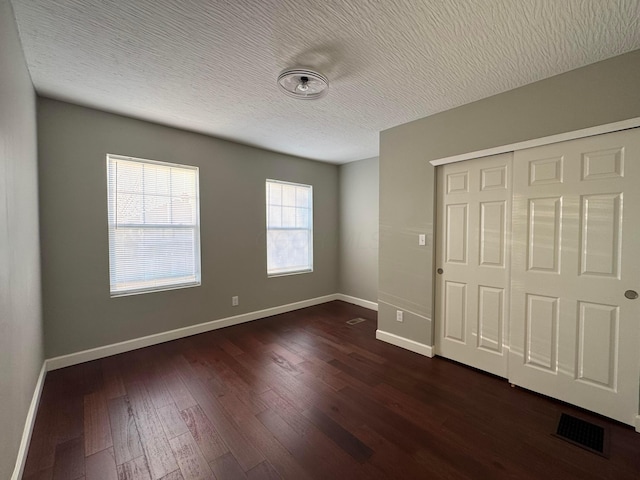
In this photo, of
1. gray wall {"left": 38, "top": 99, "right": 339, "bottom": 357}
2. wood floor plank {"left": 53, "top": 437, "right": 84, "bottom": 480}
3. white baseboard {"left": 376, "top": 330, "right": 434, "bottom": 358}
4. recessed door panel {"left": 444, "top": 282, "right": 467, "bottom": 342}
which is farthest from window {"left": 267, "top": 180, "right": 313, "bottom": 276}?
wood floor plank {"left": 53, "top": 437, "right": 84, "bottom": 480}

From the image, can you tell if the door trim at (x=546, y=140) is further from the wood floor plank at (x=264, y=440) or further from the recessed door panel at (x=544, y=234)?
the wood floor plank at (x=264, y=440)

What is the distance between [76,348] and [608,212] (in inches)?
191

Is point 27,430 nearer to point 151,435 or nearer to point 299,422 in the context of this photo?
point 151,435

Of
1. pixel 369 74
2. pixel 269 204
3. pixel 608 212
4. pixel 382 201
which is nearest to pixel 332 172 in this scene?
pixel 269 204

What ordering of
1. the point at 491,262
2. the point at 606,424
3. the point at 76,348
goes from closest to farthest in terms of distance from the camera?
the point at 606,424, the point at 491,262, the point at 76,348

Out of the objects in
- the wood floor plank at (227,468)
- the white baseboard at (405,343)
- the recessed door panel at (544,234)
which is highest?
the recessed door panel at (544,234)

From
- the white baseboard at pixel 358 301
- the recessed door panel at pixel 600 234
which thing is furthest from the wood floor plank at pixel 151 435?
the white baseboard at pixel 358 301

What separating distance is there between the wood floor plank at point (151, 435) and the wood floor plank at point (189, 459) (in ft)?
0.11

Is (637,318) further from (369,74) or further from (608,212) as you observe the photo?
(369,74)

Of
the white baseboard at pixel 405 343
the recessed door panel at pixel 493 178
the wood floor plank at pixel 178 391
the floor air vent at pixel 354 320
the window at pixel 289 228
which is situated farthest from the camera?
the window at pixel 289 228

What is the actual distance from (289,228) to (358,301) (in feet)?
6.06

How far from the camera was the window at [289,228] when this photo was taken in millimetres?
4391

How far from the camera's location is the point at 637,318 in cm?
186

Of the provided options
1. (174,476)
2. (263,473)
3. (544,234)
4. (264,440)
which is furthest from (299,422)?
(544,234)
